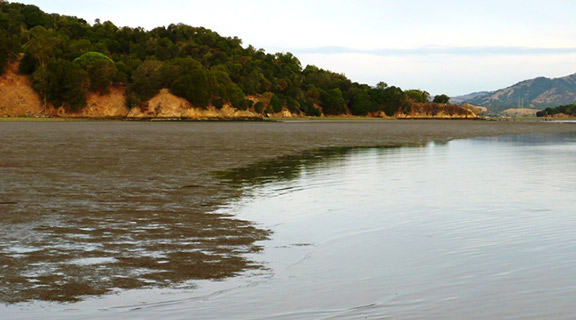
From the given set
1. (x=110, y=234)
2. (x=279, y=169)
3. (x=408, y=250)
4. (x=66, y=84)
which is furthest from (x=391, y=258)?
(x=66, y=84)

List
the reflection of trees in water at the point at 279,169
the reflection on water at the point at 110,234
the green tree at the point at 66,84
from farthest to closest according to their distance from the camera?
the green tree at the point at 66,84 < the reflection of trees in water at the point at 279,169 < the reflection on water at the point at 110,234

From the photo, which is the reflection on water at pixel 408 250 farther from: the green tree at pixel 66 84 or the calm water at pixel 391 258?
the green tree at pixel 66 84

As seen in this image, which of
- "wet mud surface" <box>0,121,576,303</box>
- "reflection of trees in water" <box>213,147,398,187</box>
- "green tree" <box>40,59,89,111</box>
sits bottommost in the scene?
"reflection of trees in water" <box>213,147,398,187</box>

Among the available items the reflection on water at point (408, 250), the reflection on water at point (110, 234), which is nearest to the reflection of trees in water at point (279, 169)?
the reflection on water at point (408, 250)

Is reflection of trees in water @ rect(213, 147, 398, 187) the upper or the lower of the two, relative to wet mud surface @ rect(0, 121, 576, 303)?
lower


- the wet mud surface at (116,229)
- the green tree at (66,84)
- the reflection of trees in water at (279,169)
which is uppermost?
the green tree at (66,84)

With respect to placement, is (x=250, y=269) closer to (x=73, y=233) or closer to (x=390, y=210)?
(x=73, y=233)

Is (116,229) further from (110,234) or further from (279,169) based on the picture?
(279,169)

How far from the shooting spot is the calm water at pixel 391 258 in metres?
8.28

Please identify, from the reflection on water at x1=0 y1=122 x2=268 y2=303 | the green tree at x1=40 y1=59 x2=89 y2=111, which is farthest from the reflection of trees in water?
the green tree at x1=40 y1=59 x2=89 y2=111

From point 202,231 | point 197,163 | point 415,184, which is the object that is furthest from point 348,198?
point 197,163

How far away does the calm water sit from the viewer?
8281 millimetres

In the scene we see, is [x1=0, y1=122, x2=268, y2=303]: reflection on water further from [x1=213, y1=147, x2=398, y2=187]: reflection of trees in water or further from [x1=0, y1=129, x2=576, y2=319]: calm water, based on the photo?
[x1=213, y1=147, x2=398, y2=187]: reflection of trees in water

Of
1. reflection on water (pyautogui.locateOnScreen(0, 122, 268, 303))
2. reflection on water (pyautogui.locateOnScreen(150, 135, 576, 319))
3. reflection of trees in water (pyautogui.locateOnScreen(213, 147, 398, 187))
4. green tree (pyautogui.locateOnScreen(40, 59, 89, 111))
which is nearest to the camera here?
reflection on water (pyautogui.locateOnScreen(150, 135, 576, 319))
